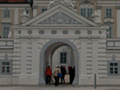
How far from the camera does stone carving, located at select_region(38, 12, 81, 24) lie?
74.1ft

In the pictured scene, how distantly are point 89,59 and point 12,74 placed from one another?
6.28 metres

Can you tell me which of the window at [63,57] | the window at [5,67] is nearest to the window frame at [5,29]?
the window at [63,57]

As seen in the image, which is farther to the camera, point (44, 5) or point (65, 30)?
point (44, 5)

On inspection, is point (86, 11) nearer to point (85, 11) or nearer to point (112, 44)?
point (85, 11)

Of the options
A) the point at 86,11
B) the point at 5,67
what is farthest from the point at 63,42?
the point at 86,11

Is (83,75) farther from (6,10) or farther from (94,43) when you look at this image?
(6,10)

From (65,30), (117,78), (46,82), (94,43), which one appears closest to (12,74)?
(46,82)

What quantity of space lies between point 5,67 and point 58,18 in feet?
19.1

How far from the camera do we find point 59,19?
2269 cm

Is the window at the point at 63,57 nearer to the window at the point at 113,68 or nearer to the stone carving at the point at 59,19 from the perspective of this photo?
the window at the point at 113,68

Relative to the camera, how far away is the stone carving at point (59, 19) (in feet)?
74.1

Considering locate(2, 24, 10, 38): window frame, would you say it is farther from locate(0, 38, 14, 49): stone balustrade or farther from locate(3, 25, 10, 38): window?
locate(0, 38, 14, 49): stone balustrade

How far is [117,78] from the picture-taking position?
22.7m

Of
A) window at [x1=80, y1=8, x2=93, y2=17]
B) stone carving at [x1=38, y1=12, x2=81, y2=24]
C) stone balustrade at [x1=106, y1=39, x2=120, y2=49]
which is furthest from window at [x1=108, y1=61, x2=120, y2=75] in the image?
window at [x1=80, y1=8, x2=93, y2=17]
